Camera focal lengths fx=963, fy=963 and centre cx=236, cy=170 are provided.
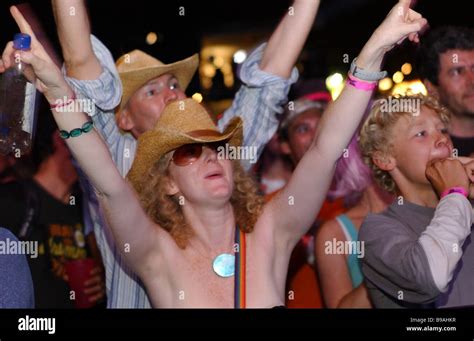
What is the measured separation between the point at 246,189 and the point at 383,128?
619 mm

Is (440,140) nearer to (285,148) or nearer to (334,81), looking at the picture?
(285,148)

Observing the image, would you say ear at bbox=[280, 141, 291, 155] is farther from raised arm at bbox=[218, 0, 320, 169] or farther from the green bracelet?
the green bracelet

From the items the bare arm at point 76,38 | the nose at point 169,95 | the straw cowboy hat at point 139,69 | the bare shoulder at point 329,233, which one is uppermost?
the straw cowboy hat at point 139,69

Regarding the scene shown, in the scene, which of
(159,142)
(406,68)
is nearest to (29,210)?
(159,142)

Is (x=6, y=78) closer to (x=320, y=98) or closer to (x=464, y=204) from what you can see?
(x=464, y=204)

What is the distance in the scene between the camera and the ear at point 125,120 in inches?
168

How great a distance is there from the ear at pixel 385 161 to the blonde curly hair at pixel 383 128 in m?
0.01

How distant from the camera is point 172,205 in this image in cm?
356

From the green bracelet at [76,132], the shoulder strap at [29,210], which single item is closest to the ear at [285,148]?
the shoulder strap at [29,210]

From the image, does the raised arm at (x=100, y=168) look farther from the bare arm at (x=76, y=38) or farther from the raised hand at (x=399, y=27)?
the raised hand at (x=399, y=27)

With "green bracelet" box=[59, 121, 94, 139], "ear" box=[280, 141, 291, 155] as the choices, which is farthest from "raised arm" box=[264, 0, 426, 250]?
"ear" box=[280, 141, 291, 155]

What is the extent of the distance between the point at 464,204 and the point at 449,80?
56.1 inches

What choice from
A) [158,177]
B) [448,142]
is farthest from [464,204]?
[158,177]

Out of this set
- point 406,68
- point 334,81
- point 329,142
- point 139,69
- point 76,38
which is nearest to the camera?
point 329,142
